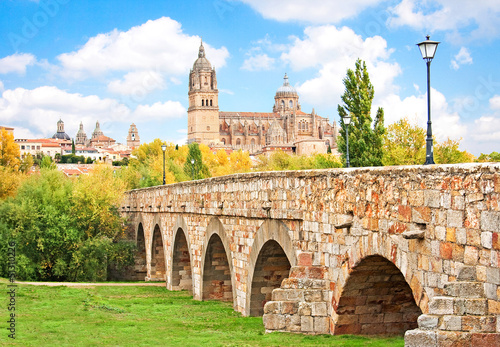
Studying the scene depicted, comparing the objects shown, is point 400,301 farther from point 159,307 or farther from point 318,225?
point 159,307

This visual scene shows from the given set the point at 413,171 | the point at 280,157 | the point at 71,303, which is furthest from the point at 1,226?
the point at 280,157

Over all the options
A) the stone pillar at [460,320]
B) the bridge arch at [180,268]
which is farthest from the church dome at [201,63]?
the stone pillar at [460,320]

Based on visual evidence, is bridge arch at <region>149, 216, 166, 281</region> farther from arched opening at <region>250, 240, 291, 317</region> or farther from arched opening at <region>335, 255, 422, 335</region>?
arched opening at <region>335, 255, 422, 335</region>

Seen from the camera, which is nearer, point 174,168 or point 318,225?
point 318,225

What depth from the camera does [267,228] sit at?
1360 cm

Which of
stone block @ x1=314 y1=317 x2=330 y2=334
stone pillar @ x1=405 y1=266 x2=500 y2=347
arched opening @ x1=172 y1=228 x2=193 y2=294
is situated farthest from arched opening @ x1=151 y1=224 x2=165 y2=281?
stone pillar @ x1=405 y1=266 x2=500 y2=347

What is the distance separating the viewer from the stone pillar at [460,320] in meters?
6.50

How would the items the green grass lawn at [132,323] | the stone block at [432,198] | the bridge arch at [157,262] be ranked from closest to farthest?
the stone block at [432,198], the green grass lawn at [132,323], the bridge arch at [157,262]

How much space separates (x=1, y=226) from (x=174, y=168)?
2801 centimetres

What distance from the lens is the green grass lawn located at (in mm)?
11508

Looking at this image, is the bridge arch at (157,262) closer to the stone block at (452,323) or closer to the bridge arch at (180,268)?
the bridge arch at (180,268)

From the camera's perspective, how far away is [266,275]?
14.9 metres

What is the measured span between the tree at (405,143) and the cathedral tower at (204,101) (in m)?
134

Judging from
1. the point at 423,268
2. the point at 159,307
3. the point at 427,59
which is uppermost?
the point at 427,59
